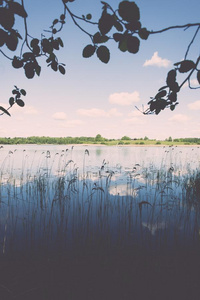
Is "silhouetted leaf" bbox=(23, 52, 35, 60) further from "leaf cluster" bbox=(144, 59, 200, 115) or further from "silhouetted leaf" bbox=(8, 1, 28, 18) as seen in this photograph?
"leaf cluster" bbox=(144, 59, 200, 115)

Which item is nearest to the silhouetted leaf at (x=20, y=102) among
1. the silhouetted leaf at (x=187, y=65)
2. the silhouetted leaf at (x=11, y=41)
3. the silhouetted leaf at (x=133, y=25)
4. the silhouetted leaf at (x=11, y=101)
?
the silhouetted leaf at (x=11, y=101)

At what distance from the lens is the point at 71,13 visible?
1.49 m

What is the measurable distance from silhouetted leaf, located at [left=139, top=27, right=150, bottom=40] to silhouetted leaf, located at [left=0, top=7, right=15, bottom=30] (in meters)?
0.81

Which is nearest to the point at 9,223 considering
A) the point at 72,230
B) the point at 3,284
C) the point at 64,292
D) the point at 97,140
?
the point at 72,230

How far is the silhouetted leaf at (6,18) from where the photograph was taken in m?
1.02

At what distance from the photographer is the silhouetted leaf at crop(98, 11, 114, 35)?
1061 mm

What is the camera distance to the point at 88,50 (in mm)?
1233

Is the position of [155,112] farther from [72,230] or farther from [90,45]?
[72,230]

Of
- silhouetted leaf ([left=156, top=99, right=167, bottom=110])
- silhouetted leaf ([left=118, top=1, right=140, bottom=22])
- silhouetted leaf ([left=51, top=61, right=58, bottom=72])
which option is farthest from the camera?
silhouetted leaf ([left=51, top=61, right=58, bottom=72])

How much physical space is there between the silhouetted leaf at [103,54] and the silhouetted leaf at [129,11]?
0.26m

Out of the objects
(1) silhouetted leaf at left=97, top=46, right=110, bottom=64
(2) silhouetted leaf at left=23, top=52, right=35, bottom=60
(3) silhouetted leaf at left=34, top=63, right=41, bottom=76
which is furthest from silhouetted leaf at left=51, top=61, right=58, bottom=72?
(1) silhouetted leaf at left=97, top=46, right=110, bottom=64

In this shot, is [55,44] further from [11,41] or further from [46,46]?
[11,41]

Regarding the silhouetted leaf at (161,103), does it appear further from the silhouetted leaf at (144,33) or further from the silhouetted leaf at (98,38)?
the silhouetted leaf at (98,38)

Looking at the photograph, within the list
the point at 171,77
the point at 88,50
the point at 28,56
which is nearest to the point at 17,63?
the point at 28,56
